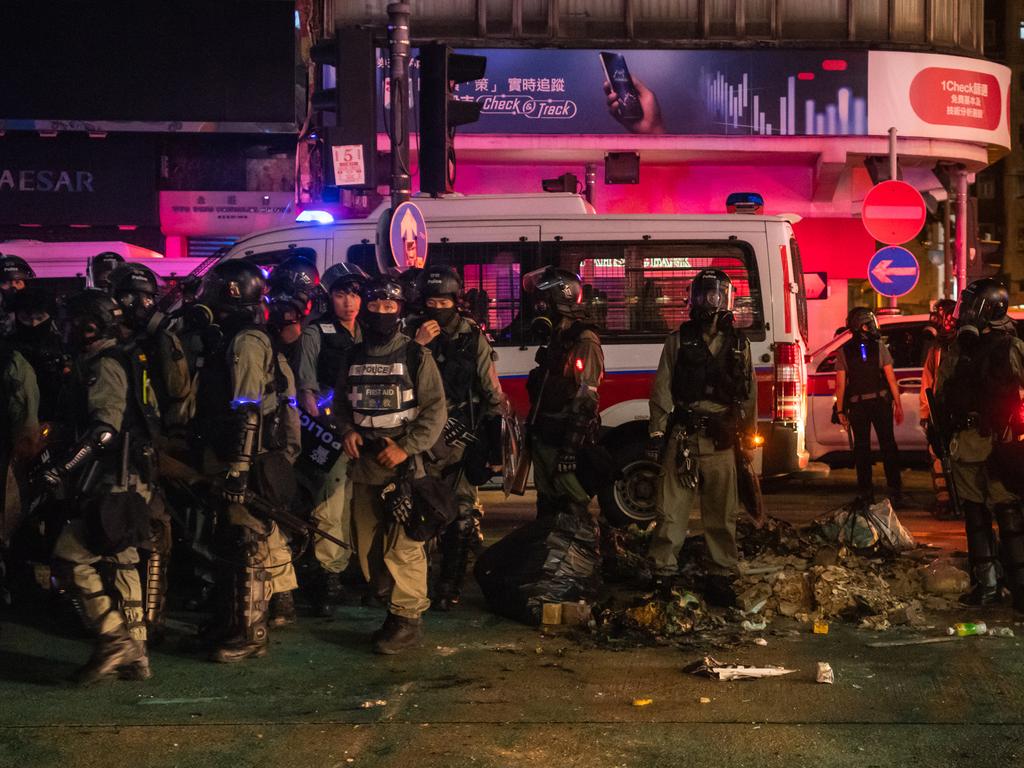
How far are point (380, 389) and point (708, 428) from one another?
208cm

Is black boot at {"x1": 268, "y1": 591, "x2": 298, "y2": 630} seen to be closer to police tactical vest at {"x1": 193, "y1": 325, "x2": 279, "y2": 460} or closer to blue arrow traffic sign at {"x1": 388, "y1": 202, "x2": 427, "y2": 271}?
police tactical vest at {"x1": 193, "y1": 325, "x2": 279, "y2": 460}

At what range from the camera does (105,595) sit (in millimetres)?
6230

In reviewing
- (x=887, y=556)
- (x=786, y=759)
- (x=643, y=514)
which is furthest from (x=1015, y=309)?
(x=786, y=759)

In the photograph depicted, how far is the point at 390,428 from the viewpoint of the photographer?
22.5ft

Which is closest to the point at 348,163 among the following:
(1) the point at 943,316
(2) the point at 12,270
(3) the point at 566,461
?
(2) the point at 12,270

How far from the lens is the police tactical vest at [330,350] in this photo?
7984 millimetres

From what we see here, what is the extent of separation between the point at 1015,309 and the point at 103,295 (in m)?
11.2

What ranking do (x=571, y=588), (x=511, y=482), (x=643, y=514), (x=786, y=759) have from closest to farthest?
(x=786, y=759) < (x=571, y=588) < (x=511, y=482) < (x=643, y=514)

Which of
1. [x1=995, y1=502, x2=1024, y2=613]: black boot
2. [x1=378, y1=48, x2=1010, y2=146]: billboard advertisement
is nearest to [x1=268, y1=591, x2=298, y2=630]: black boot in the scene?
[x1=995, y1=502, x2=1024, y2=613]: black boot

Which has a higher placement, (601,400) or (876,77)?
(876,77)

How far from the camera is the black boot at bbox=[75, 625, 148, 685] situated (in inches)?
243

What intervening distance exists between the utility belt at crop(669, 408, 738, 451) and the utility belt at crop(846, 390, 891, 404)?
469 cm

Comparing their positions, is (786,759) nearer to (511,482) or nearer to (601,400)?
(511,482)

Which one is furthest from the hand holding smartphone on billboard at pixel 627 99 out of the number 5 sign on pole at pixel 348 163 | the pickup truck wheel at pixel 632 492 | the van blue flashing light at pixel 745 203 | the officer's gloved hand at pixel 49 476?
the officer's gloved hand at pixel 49 476
